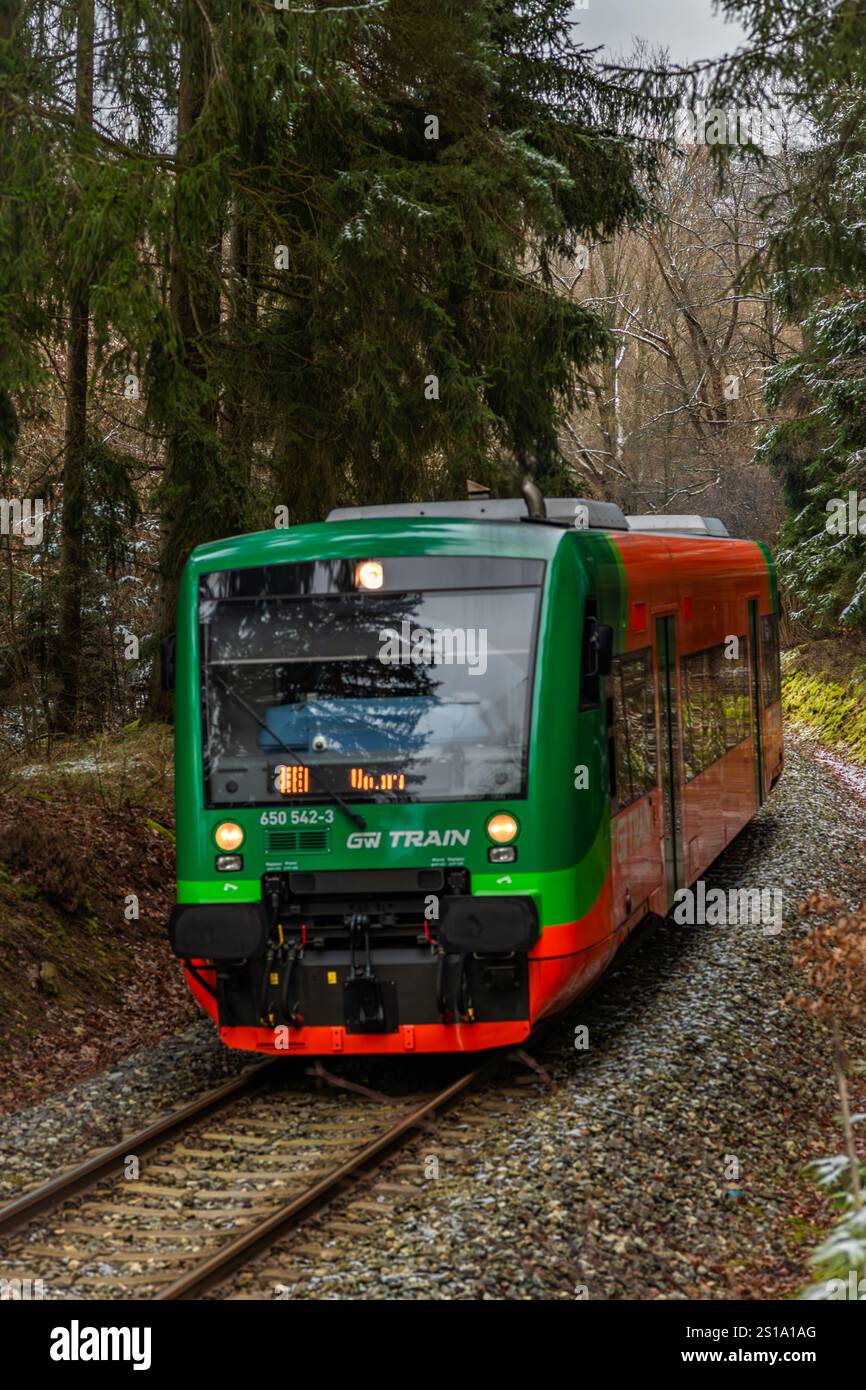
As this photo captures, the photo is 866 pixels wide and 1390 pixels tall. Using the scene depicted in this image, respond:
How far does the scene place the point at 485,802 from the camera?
28.1 ft

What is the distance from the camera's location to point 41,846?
39.7 feet

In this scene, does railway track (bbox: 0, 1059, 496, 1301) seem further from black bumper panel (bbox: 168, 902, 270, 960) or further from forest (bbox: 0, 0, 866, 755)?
forest (bbox: 0, 0, 866, 755)

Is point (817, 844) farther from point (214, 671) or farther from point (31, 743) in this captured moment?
point (214, 671)

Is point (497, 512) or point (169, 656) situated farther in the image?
point (497, 512)

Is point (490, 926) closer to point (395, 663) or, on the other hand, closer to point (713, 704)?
point (395, 663)

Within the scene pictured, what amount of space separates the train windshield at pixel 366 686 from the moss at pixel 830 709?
60.3 feet

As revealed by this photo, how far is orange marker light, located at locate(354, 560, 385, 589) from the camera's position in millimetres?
8930

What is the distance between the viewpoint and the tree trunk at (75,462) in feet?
35.2

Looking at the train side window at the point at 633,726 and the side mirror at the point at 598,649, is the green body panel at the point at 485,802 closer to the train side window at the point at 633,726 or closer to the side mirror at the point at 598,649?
the side mirror at the point at 598,649

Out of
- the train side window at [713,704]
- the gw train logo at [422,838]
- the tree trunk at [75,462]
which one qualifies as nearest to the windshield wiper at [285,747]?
the gw train logo at [422,838]

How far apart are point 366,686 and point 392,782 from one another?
0.57 meters

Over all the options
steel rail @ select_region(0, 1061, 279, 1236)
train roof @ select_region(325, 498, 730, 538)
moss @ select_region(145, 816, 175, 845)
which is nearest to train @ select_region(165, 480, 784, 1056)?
train roof @ select_region(325, 498, 730, 538)

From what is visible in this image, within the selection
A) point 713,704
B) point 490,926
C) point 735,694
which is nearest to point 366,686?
point 490,926

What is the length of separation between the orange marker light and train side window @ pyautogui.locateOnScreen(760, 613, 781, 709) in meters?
9.50
